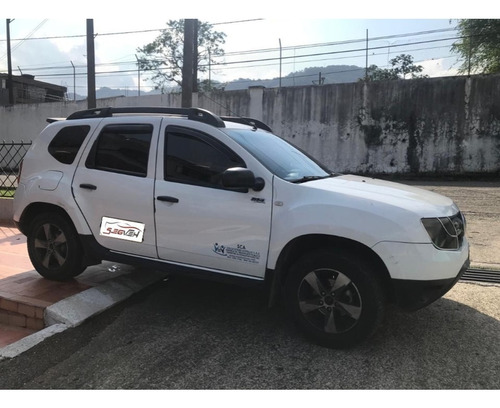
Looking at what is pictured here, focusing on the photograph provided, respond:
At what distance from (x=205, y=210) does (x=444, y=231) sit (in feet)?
6.10

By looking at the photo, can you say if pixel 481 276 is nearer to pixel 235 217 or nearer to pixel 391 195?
pixel 391 195

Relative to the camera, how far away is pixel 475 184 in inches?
592

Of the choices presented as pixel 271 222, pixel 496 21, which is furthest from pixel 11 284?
pixel 496 21

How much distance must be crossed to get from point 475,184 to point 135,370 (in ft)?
49.0

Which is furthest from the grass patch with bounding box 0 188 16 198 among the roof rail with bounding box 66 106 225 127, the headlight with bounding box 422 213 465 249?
the headlight with bounding box 422 213 465 249

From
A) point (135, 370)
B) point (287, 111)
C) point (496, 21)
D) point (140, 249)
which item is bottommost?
point (135, 370)

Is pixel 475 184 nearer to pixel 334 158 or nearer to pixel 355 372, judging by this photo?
pixel 334 158

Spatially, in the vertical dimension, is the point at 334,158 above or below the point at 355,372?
above

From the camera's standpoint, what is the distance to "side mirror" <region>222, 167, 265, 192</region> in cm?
331

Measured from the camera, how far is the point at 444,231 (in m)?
3.14

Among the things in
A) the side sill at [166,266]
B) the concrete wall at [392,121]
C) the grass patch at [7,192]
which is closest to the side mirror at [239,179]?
the side sill at [166,266]

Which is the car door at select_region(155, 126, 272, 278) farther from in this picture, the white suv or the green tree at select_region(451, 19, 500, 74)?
the green tree at select_region(451, 19, 500, 74)

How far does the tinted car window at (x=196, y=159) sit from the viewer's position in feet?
12.0

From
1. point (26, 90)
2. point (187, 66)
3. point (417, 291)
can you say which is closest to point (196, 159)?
point (417, 291)
